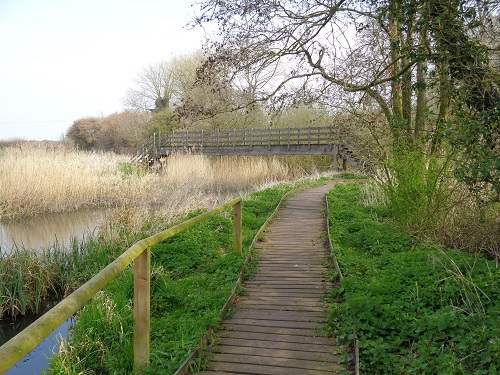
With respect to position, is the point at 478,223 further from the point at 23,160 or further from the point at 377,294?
the point at 23,160

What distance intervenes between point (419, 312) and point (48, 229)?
10700 millimetres

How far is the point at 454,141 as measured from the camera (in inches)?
201

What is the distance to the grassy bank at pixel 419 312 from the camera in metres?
3.31

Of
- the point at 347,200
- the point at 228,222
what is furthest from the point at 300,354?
the point at 347,200

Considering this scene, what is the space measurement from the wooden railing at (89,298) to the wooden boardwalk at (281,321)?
0.66m

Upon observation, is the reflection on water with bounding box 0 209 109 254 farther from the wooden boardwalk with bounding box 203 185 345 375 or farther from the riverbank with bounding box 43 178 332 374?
the wooden boardwalk with bounding box 203 185 345 375

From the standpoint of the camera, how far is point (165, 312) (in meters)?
5.18

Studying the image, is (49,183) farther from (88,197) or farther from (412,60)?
(412,60)

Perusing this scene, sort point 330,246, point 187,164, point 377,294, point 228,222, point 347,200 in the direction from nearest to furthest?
point 377,294 → point 330,246 → point 228,222 → point 347,200 → point 187,164

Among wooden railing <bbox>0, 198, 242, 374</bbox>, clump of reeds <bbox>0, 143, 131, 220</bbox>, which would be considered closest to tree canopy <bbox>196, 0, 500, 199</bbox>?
wooden railing <bbox>0, 198, 242, 374</bbox>

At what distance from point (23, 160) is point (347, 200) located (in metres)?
10.9

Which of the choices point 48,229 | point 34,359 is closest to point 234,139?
point 48,229

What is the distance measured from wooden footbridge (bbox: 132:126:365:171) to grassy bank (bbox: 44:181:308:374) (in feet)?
47.3

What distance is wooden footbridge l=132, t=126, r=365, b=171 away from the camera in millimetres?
22359
